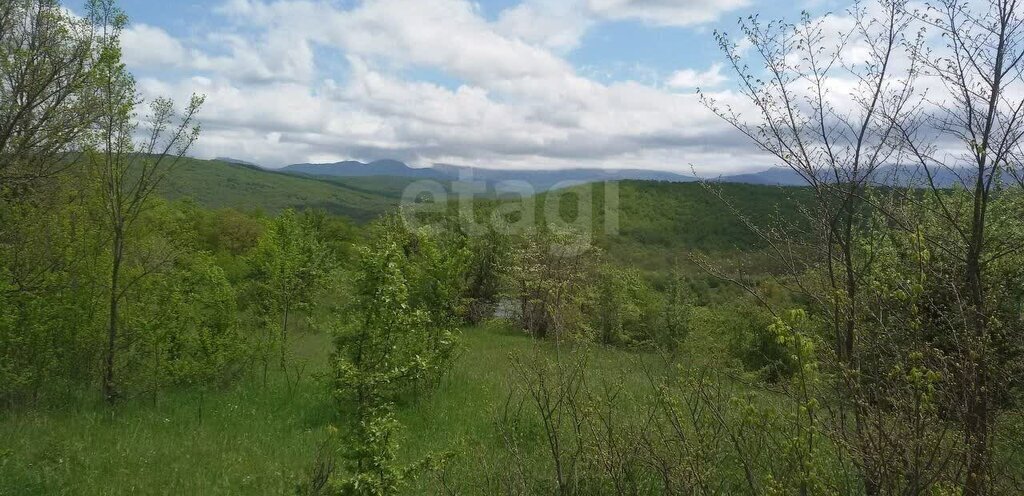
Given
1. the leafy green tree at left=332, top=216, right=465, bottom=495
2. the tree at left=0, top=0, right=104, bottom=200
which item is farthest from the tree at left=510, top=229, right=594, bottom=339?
the tree at left=0, top=0, right=104, bottom=200

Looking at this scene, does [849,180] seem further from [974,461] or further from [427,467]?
[427,467]

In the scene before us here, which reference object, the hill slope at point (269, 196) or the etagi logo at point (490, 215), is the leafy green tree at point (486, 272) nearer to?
the etagi logo at point (490, 215)

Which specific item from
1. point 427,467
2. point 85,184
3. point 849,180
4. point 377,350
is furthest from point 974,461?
point 85,184

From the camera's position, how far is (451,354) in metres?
12.1

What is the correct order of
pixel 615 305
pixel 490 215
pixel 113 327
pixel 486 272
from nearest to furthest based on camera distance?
pixel 113 327 → pixel 615 305 → pixel 486 272 → pixel 490 215

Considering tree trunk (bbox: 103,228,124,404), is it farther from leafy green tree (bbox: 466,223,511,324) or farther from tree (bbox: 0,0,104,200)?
leafy green tree (bbox: 466,223,511,324)

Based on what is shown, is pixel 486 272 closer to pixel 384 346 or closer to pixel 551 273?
pixel 551 273

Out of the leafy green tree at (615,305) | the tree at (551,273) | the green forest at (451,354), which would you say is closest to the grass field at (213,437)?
the green forest at (451,354)

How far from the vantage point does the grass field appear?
260 inches

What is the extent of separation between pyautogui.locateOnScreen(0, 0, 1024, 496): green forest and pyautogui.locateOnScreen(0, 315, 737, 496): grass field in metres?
0.05

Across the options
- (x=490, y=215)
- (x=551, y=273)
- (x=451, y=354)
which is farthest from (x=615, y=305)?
(x=451, y=354)

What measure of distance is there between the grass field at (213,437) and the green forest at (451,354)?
52 millimetres

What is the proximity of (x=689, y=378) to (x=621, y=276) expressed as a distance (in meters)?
19.2

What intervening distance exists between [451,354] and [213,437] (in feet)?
15.6
